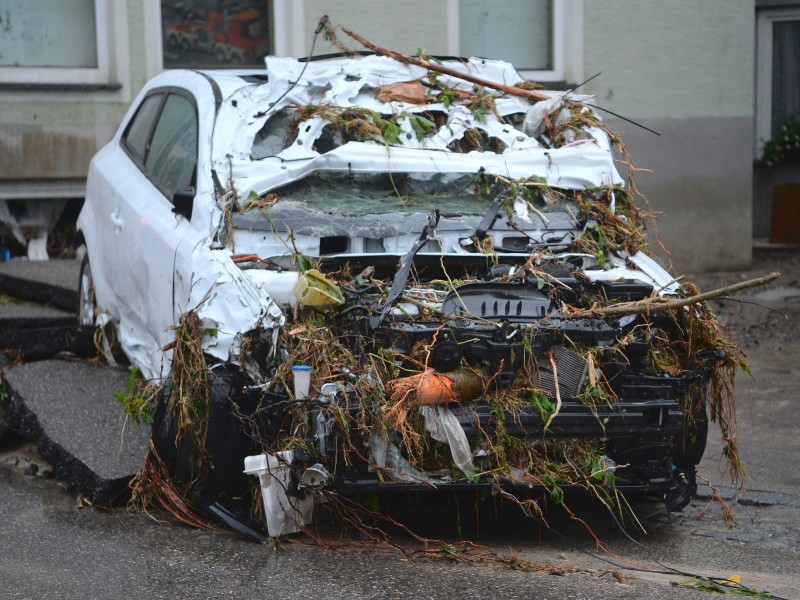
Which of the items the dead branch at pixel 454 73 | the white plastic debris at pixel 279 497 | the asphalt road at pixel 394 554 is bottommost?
the asphalt road at pixel 394 554

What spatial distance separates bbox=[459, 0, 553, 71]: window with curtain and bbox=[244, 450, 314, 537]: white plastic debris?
7.76 meters

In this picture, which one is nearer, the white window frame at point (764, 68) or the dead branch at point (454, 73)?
the dead branch at point (454, 73)

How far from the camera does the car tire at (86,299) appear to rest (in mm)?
7113

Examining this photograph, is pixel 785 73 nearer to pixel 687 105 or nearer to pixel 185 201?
pixel 687 105

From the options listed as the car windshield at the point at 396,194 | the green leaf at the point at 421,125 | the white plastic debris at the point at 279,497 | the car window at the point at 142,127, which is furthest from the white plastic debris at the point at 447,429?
the car window at the point at 142,127

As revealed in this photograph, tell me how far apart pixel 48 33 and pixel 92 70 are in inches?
19.7

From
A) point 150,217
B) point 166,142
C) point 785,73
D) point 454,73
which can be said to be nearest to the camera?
point 150,217

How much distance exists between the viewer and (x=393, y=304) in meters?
4.74

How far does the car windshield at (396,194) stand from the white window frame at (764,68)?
32.7ft

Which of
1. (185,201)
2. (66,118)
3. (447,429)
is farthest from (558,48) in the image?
(447,429)

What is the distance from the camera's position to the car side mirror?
5527 mm

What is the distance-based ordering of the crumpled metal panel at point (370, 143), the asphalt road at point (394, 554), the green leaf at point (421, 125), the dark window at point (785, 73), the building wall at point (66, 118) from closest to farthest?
1. the asphalt road at point (394, 554)
2. the crumpled metal panel at point (370, 143)
3. the green leaf at point (421, 125)
4. the building wall at point (66, 118)
5. the dark window at point (785, 73)

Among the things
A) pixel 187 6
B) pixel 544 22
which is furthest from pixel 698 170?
pixel 187 6

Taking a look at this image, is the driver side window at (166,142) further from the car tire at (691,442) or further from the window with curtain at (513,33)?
the window with curtain at (513,33)
